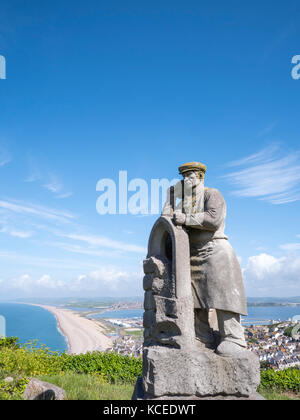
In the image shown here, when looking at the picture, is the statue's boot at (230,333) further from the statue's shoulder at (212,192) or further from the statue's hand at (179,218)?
the statue's shoulder at (212,192)

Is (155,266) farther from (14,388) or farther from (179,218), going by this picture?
(14,388)

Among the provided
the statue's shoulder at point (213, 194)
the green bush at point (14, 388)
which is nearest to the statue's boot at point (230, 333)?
the statue's shoulder at point (213, 194)

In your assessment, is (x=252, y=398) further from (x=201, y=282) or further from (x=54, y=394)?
(x=54, y=394)

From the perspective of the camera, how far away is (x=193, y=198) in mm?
4527

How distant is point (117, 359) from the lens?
28.1 feet

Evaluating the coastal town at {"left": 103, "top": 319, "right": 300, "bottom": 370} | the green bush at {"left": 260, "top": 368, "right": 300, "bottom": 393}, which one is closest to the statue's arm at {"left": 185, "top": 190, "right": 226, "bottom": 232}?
the coastal town at {"left": 103, "top": 319, "right": 300, "bottom": 370}

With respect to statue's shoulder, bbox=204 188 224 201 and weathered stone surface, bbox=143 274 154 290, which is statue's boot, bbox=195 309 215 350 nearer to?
weathered stone surface, bbox=143 274 154 290

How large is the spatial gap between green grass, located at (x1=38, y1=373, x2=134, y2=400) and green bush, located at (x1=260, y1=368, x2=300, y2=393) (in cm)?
324

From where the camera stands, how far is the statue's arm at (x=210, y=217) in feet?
14.0

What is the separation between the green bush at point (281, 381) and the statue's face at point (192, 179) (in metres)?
5.66

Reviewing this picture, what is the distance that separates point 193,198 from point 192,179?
0.93ft

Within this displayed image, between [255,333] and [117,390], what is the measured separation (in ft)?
15.8

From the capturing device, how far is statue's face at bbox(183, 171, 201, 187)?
4.55m
